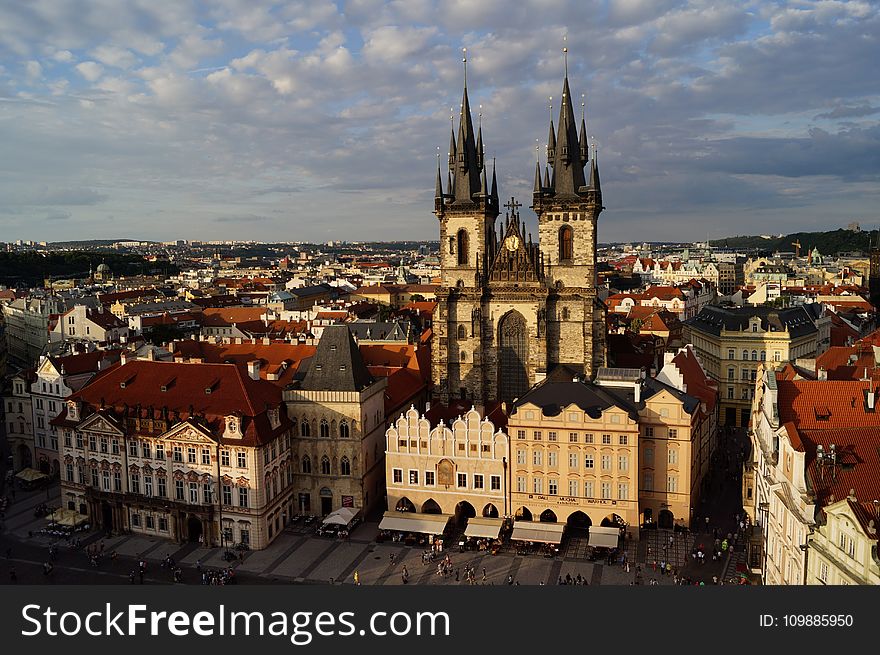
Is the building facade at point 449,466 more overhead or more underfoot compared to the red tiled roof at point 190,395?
more underfoot

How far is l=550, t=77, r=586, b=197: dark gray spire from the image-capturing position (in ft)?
263

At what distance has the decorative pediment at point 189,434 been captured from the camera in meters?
58.9

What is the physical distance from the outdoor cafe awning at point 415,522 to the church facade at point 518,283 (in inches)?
866

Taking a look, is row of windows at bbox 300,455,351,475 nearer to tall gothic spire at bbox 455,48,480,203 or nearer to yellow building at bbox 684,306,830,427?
tall gothic spire at bbox 455,48,480,203

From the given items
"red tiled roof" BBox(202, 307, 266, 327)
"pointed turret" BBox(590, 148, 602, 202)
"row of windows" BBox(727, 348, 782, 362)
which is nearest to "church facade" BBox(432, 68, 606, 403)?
"pointed turret" BBox(590, 148, 602, 202)

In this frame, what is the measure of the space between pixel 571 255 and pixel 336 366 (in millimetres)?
29568

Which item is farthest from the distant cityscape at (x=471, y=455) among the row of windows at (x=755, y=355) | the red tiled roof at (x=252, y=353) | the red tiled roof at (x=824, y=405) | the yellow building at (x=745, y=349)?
the row of windows at (x=755, y=355)

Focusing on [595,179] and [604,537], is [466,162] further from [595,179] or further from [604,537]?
[604,537]

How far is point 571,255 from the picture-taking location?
79688 millimetres

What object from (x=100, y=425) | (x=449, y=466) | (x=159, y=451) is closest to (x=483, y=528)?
(x=449, y=466)

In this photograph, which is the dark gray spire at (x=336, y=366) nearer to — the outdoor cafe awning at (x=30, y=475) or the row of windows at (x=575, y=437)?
the row of windows at (x=575, y=437)

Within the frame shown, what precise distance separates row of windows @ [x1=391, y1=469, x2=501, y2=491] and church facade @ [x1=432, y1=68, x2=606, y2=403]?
18639 millimetres

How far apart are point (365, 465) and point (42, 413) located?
35353mm

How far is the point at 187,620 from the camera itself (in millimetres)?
24375
